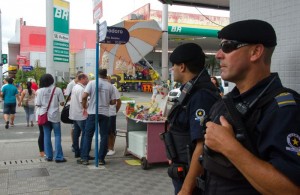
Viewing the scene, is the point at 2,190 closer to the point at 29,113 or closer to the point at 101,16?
the point at 101,16

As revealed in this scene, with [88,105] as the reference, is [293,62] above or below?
above

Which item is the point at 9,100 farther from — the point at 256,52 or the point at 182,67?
the point at 256,52

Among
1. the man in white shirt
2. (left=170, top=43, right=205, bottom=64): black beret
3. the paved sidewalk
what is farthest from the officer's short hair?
the man in white shirt

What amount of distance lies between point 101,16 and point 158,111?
2126 millimetres

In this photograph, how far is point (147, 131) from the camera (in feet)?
21.2

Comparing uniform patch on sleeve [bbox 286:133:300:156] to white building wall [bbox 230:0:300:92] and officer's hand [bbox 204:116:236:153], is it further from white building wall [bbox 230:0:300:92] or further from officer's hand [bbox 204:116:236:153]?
white building wall [bbox 230:0:300:92]

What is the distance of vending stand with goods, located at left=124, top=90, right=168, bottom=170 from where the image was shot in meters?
6.45

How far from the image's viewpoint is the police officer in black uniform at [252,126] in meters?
1.40

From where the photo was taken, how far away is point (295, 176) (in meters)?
1.38

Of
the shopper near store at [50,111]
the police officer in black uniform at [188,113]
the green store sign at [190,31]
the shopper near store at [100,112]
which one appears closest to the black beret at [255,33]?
the police officer in black uniform at [188,113]

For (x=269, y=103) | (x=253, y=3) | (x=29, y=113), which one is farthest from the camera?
(x=29, y=113)

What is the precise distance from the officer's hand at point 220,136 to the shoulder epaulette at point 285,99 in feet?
0.78

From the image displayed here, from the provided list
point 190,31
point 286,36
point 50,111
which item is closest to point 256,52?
point 286,36

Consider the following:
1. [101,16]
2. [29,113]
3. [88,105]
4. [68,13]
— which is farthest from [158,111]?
[29,113]
